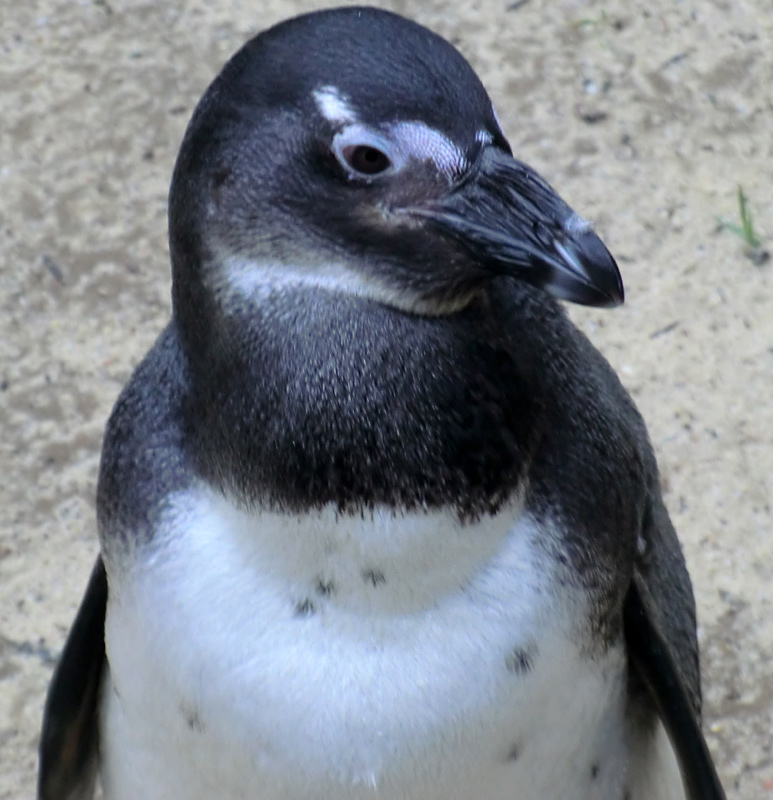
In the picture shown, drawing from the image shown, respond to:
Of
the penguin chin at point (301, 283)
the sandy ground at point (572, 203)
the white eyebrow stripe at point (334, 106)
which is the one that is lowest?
the sandy ground at point (572, 203)

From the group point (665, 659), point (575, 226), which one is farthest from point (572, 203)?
point (575, 226)

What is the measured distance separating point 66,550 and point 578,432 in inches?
50.4

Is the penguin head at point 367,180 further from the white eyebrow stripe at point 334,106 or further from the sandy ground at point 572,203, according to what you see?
the sandy ground at point 572,203

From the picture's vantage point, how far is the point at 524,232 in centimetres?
130

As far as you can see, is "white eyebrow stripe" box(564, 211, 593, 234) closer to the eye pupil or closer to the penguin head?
the penguin head

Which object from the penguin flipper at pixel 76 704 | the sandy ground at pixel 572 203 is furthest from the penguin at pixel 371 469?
the sandy ground at pixel 572 203

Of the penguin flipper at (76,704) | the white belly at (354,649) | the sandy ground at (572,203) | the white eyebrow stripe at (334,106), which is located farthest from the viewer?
the sandy ground at (572,203)

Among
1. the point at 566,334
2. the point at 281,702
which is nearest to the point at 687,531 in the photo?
the point at 566,334

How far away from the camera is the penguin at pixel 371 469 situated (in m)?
1.30

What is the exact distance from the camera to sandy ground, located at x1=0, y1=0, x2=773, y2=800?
2447 millimetres

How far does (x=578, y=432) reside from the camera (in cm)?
153

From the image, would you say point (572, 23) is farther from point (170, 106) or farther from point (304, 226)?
point (304, 226)

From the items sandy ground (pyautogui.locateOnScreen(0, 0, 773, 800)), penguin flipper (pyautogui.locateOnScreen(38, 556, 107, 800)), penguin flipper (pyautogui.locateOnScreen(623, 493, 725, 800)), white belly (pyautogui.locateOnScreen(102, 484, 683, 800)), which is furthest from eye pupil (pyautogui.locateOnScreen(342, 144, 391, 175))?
sandy ground (pyautogui.locateOnScreen(0, 0, 773, 800))

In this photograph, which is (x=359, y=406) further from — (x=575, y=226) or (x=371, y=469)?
(x=575, y=226)
